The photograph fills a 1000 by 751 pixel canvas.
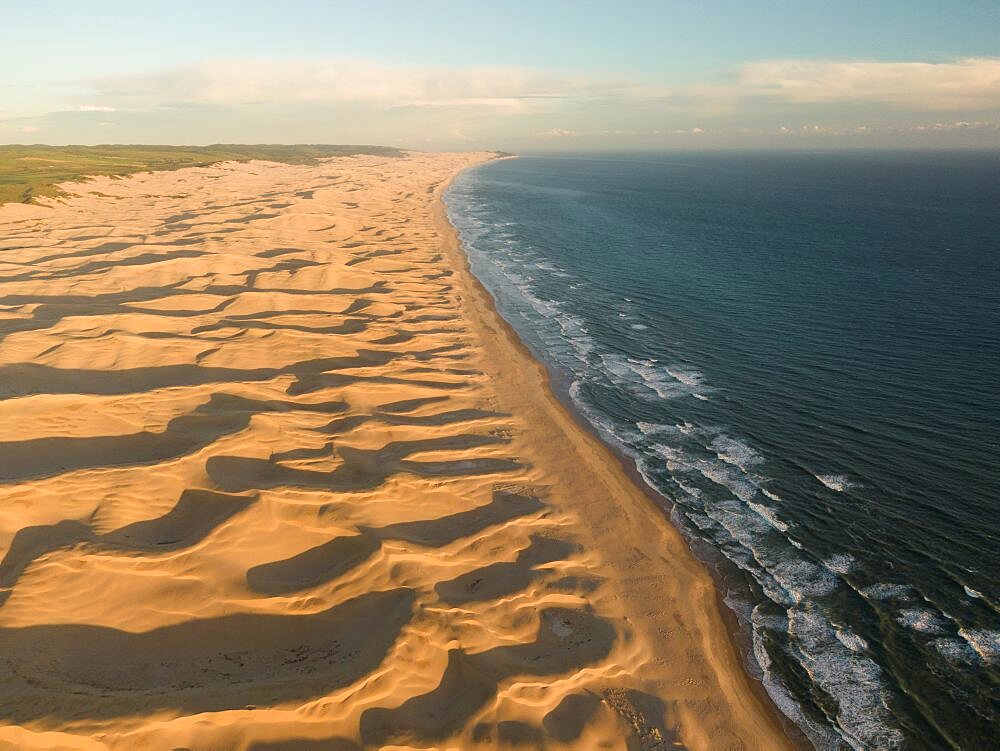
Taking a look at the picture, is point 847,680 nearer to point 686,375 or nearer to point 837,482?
point 837,482

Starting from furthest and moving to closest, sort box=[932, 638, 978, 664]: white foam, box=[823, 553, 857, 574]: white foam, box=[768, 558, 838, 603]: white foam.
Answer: box=[823, 553, 857, 574]: white foam < box=[768, 558, 838, 603]: white foam < box=[932, 638, 978, 664]: white foam

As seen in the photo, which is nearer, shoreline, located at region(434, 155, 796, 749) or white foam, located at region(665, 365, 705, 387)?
shoreline, located at region(434, 155, 796, 749)

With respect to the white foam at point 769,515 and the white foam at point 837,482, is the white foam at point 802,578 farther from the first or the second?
the white foam at point 837,482

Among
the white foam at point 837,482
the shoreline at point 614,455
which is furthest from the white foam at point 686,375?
the white foam at point 837,482

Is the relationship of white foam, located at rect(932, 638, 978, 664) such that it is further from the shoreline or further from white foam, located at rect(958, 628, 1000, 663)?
the shoreline

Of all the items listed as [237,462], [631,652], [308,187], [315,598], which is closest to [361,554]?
[315,598]

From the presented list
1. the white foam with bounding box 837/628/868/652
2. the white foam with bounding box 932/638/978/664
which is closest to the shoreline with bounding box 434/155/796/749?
the white foam with bounding box 837/628/868/652
